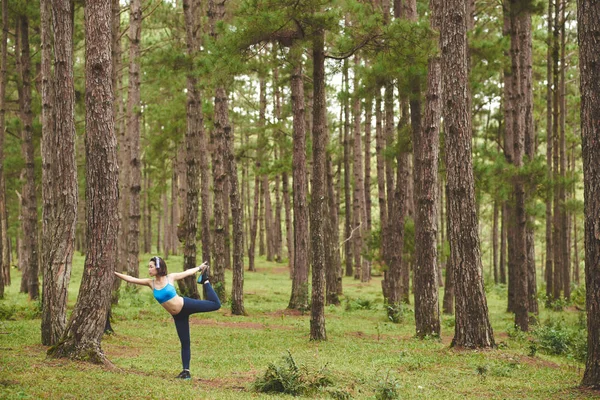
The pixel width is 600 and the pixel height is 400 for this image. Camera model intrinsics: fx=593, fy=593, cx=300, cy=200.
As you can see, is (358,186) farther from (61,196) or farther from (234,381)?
(234,381)

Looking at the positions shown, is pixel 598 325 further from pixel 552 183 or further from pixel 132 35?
pixel 132 35

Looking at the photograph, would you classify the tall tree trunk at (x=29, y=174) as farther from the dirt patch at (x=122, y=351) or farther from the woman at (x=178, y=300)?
the woman at (x=178, y=300)

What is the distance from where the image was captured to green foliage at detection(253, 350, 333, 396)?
8516mm

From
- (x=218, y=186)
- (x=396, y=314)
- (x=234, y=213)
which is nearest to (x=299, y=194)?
(x=234, y=213)

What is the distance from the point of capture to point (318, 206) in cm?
1338

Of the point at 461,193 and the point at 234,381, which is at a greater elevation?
the point at 461,193

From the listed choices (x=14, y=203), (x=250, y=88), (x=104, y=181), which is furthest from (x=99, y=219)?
(x=14, y=203)

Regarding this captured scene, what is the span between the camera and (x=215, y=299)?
9.00 metres

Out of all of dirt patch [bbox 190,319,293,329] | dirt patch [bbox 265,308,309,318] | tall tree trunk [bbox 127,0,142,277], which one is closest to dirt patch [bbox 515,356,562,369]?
dirt patch [bbox 190,319,293,329]

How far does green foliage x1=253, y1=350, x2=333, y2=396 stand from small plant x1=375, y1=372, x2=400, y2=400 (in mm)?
844

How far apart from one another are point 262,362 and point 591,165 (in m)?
6.51

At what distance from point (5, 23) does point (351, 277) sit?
2484 cm

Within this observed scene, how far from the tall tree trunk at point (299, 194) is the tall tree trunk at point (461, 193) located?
24.2 ft

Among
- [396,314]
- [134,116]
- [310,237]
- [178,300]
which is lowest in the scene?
[396,314]
